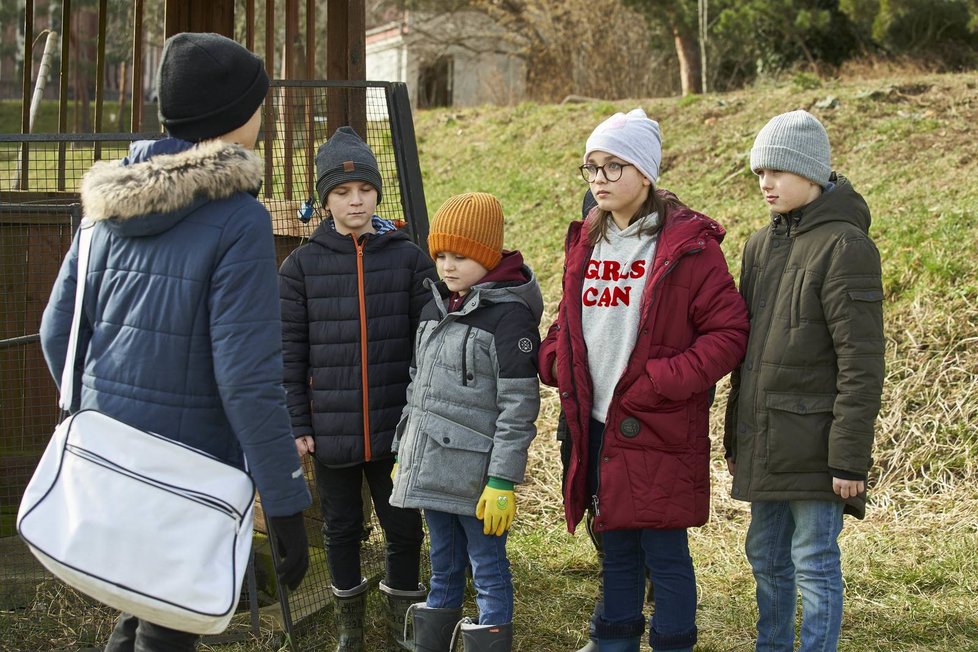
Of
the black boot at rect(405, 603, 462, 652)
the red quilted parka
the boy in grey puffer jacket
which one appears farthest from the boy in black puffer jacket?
the red quilted parka

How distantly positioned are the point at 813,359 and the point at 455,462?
1.05 metres

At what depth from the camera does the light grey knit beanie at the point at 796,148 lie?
2998 mm

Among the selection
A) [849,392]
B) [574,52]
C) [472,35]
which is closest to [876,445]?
[849,392]

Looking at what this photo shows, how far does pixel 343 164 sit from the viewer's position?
3350mm

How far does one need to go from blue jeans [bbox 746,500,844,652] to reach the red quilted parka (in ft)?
0.92

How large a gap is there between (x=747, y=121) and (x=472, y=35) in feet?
41.5

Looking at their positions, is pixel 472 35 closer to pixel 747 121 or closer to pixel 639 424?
pixel 747 121

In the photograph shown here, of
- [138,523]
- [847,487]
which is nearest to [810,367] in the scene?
[847,487]

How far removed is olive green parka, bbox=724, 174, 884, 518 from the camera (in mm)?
2861

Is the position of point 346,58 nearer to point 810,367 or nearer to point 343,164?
point 343,164

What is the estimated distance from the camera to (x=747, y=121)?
985 cm

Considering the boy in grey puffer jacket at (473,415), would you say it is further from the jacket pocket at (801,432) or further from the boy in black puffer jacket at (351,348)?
the jacket pocket at (801,432)

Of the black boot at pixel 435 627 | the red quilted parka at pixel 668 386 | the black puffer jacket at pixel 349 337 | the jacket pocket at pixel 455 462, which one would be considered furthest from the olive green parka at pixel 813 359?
the black puffer jacket at pixel 349 337

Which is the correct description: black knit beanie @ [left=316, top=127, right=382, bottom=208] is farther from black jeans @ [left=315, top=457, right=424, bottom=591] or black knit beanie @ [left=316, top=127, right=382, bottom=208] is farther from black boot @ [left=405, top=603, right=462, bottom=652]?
black boot @ [left=405, top=603, right=462, bottom=652]
